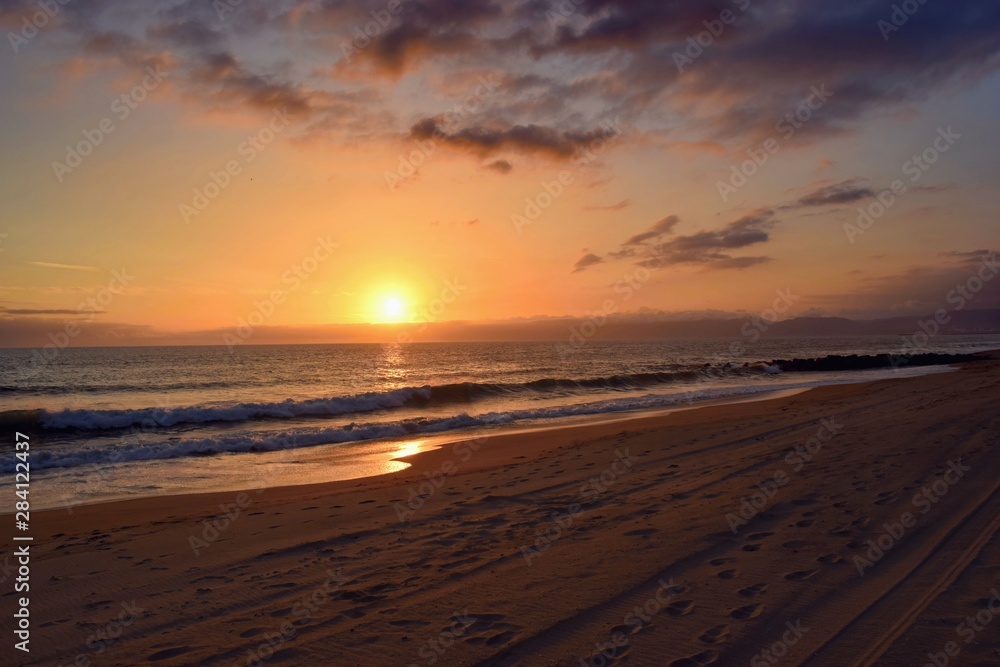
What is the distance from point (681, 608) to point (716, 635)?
1.49 ft

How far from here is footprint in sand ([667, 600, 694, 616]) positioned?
4.60m

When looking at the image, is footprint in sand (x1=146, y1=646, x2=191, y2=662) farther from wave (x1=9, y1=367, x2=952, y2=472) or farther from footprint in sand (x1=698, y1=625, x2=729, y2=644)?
wave (x1=9, y1=367, x2=952, y2=472)

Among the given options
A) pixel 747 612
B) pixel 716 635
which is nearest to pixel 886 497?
pixel 747 612

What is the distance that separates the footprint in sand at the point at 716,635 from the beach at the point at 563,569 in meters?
0.03

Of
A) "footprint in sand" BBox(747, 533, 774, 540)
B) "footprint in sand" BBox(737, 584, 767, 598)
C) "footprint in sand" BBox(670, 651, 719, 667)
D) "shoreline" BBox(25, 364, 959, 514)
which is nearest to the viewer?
"footprint in sand" BBox(670, 651, 719, 667)

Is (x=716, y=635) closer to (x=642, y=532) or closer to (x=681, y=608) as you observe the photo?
(x=681, y=608)

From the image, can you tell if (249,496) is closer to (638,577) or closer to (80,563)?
(80,563)

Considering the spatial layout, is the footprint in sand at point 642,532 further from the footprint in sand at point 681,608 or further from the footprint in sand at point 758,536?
the footprint in sand at point 681,608

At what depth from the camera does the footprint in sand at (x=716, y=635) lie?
4.17 m

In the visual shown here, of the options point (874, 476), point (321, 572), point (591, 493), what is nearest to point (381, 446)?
point (591, 493)


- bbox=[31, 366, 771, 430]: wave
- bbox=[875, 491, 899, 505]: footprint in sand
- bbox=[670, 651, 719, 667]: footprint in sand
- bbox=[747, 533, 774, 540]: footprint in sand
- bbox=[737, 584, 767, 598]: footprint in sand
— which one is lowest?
bbox=[670, 651, 719, 667]: footprint in sand

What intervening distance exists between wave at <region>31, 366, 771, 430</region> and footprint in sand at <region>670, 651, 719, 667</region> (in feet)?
75.0

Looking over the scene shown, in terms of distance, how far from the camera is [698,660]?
→ 3939mm

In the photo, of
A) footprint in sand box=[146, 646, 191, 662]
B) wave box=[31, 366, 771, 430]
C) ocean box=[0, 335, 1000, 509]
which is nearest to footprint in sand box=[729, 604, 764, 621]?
footprint in sand box=[146, 646, 191, 662]
